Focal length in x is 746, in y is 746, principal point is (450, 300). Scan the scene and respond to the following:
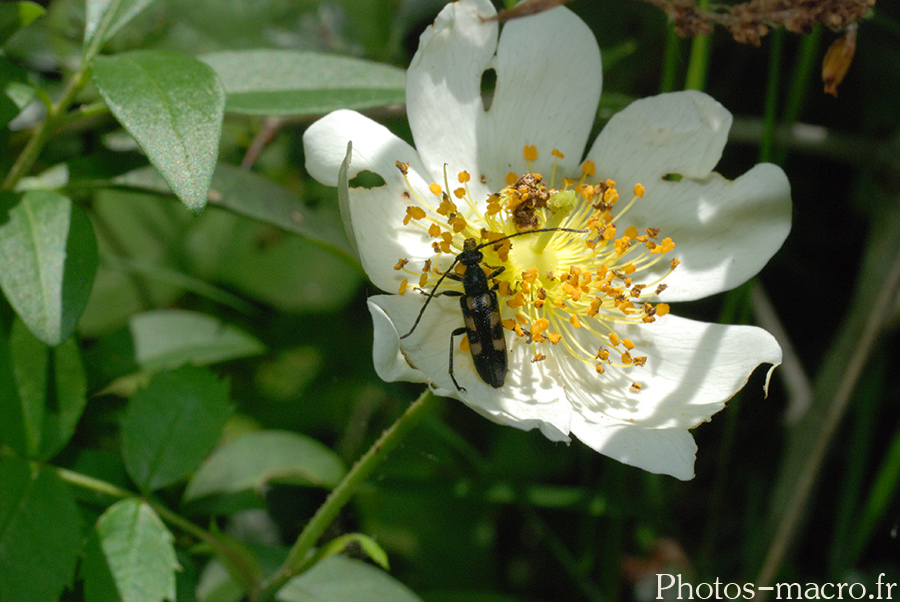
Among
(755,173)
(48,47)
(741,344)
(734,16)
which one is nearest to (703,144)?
(755,173)

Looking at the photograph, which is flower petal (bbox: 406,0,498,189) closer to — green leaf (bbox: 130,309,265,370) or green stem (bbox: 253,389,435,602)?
green stem (bbox: 253,389,435,602)

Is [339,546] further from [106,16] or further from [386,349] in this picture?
[106,16]

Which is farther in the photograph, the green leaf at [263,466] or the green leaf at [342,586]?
the green leaf at [263,466]

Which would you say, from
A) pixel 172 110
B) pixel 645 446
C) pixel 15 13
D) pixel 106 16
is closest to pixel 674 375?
pixel 645 446

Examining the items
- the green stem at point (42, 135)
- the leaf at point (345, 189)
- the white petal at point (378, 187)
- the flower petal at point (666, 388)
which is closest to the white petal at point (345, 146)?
the white petal at point (378, 187)

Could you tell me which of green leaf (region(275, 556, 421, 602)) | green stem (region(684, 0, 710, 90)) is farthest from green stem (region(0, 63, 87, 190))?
green stem (region(684, 0, 710, 90))

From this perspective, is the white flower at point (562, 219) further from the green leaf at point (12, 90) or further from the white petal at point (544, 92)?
the green leaf at point (12, 90)
